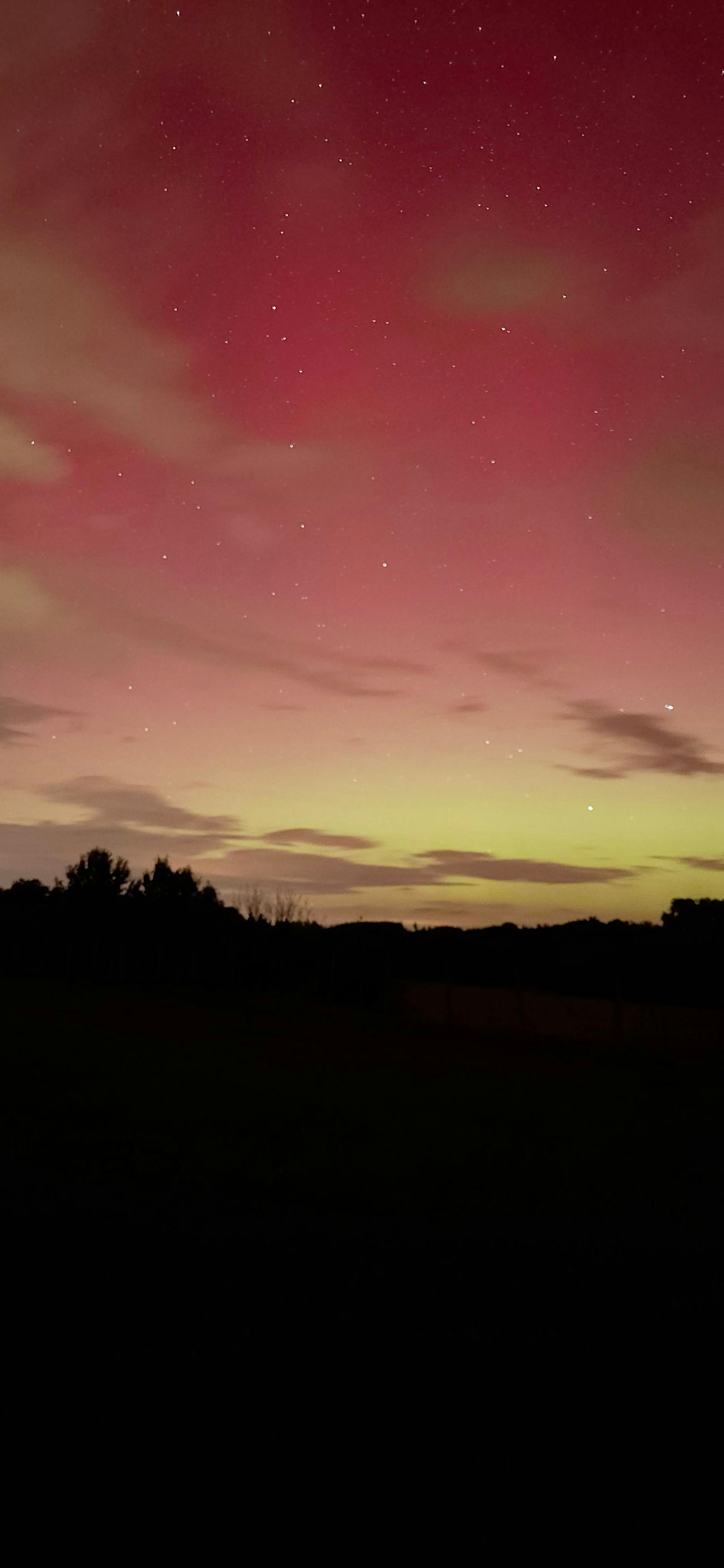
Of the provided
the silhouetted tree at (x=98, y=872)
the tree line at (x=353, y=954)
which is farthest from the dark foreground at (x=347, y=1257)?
the silhouetted tree at (x=98, y=872)

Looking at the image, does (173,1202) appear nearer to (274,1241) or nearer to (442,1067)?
(274,1241)

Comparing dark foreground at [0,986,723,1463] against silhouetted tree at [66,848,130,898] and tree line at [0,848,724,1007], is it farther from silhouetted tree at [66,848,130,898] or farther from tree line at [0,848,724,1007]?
silhouetted tree at [66,848,130,898]

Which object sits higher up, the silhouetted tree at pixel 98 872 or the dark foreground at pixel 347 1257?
the silhouetted tree at pixel 98 872

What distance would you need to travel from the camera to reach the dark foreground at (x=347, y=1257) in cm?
475

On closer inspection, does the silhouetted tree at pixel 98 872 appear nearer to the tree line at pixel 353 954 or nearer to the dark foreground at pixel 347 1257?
the tree line at pixel 353 954

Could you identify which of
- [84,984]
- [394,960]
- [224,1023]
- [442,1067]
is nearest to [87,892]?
[84,984]

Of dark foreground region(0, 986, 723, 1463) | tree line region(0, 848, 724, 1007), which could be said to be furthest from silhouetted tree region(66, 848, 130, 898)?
dark foreground region(0, 986, 723, 1463)

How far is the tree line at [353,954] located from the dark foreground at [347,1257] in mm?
18801

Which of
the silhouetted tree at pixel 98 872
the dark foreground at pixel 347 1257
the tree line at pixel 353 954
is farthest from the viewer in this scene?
the silhouetted tree at pixel 98 872

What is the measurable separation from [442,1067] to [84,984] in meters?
29.0

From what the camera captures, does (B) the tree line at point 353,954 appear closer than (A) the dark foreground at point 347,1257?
No

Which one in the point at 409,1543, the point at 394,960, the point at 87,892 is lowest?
the point at 409,1543

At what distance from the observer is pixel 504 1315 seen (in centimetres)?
591

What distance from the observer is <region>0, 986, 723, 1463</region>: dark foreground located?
4754 millimetres
